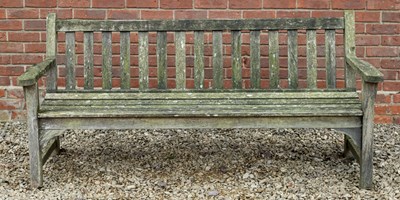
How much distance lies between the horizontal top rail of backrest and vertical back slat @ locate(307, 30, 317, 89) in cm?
6

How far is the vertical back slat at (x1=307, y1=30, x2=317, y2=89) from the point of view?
4328 mm

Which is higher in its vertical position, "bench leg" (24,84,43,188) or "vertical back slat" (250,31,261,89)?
"vertical back slat" (250,31,261,89)

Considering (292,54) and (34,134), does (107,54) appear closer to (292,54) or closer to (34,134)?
(34,134)

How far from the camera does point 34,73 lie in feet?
12.4

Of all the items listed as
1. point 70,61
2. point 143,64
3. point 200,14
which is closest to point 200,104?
point 143,64

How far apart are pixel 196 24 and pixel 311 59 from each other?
2.65ft

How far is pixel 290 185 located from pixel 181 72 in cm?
106

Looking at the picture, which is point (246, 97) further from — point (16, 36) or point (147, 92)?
point (16, 36)

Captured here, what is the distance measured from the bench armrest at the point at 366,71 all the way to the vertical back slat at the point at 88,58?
5.62 ft

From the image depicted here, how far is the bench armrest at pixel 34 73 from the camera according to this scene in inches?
144

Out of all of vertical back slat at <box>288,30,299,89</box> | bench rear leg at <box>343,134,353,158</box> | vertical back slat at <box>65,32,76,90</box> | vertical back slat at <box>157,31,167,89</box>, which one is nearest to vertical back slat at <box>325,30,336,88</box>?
vertical back slat at <box>288,30,299,89</box>

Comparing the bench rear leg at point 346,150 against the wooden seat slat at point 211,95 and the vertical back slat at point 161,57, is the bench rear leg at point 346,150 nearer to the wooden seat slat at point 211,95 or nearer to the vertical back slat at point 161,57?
the wooden seat slat at point 211,95

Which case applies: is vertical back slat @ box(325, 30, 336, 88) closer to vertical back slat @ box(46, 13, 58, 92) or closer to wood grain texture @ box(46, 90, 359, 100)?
wood grain texture @ box(46, 90, 359, 100)

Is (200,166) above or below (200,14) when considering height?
below
